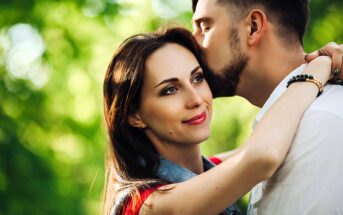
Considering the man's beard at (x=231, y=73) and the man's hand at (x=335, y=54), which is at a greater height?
the man's hand at (x=335, y=54)

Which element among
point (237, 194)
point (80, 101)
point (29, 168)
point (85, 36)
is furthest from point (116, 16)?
point (237, 194)

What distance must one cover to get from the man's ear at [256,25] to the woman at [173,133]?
0.27m

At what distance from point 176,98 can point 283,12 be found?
26.4 inches

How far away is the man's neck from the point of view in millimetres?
2963

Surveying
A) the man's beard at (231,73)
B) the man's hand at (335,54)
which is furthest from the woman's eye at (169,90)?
the man's hand at (335,54)

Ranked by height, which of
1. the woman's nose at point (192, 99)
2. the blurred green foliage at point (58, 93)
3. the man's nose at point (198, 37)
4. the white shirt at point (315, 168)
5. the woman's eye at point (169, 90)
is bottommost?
the blurred green foliage at point (58, 93)

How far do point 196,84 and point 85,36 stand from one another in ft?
22.8

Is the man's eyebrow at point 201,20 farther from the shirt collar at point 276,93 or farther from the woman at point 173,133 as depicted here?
the shirt collar at point 276,93

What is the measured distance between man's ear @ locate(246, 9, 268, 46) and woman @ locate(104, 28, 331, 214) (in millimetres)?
272

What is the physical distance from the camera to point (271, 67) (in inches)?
117

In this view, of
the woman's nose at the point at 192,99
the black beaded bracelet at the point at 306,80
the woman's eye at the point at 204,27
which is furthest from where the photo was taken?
the woman's eye at the point at 204,27

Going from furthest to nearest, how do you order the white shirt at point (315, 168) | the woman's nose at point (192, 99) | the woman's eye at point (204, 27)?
the woman's eye at point (204, 27), the woman's nose at point (192, 99), the white shirt at point (315, 168)

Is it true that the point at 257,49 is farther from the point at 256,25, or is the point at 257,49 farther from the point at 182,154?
the point at 182,154

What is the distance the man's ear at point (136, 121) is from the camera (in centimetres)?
303
